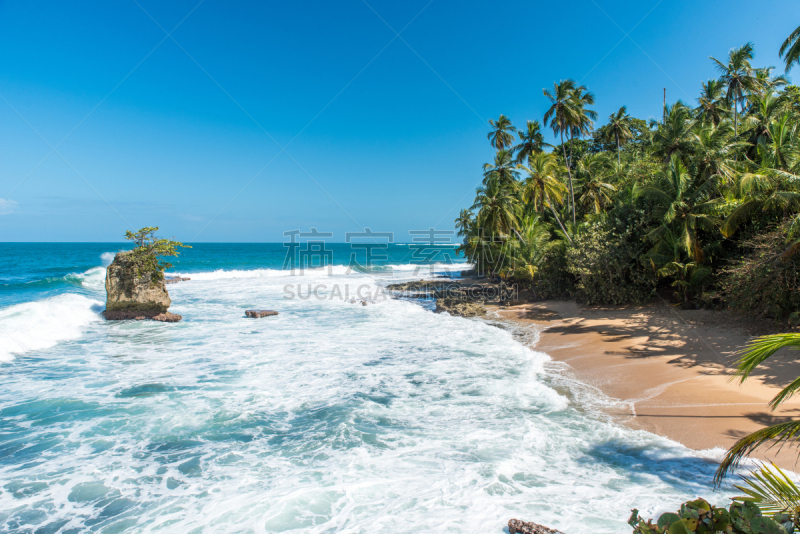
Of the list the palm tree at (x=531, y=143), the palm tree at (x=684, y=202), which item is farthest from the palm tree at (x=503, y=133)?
the palm tree at (x=684, y=202)

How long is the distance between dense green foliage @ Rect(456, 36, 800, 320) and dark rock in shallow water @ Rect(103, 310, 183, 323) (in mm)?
19580

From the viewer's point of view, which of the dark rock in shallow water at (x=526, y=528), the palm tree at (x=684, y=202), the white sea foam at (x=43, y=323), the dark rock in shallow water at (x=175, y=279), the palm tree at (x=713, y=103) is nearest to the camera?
the dark rock in shallow water at (x=526, y=528)

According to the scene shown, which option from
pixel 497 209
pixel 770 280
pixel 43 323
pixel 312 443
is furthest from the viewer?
pixel 497 209

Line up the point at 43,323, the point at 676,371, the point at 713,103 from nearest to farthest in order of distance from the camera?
Answer: the point at 676,371, the point at 43,323, the point at 713,103

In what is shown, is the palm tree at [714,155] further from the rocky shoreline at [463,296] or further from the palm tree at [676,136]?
the rocky shoreline at [463,296]

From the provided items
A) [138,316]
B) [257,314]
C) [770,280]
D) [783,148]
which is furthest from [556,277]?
[138,316]

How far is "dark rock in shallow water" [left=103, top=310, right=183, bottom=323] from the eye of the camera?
18.6 m

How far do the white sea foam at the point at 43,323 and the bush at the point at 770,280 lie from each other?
947 inches

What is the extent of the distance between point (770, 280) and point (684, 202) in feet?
18.3

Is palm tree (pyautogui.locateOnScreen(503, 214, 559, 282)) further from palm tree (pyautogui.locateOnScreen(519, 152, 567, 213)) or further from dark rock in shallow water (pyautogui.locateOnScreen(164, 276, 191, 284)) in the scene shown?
dark rock in shallow water (pyautogui.locateOnScreen(164, 276, 191, 284))

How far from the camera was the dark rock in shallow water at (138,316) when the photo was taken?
1858 centimetres

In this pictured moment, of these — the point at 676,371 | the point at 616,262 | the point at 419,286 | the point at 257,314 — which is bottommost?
the point at 676,371

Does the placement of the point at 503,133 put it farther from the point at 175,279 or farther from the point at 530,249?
the point at 175,279

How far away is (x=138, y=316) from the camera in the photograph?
61.4ft
